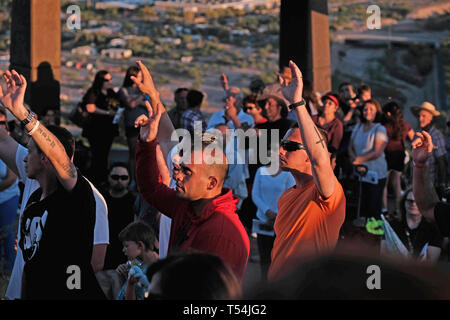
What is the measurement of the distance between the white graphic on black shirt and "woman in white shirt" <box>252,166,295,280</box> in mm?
2820

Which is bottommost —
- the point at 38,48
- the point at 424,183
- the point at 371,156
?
the point at 424,183

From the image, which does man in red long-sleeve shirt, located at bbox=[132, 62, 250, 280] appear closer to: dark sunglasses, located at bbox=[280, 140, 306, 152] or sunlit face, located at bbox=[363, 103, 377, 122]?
dark sunglasses, located at bbox=[280, 140, 306, 152]

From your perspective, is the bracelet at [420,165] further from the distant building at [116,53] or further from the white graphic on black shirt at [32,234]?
the distant building at [116,53]

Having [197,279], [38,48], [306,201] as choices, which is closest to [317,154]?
[306,201]

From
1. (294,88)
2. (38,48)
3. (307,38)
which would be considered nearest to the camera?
(294,88)

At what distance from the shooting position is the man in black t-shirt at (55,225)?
4.10 m

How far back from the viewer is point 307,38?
12.5 metres

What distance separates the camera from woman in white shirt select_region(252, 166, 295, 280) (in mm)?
6727

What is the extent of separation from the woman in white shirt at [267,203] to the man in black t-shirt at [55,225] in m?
2.70

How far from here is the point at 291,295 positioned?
1817 mm

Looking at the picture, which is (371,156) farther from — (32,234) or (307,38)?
(32,234)

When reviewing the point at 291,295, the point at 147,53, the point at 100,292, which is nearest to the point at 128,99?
the point at 100,292

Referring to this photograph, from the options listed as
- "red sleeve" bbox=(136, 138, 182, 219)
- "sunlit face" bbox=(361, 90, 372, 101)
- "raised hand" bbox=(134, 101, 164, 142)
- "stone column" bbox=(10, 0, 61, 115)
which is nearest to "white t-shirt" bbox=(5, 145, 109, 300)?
"red sleeve" bbox=(136, 138, 182, 219)

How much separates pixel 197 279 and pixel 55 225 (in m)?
2.16
